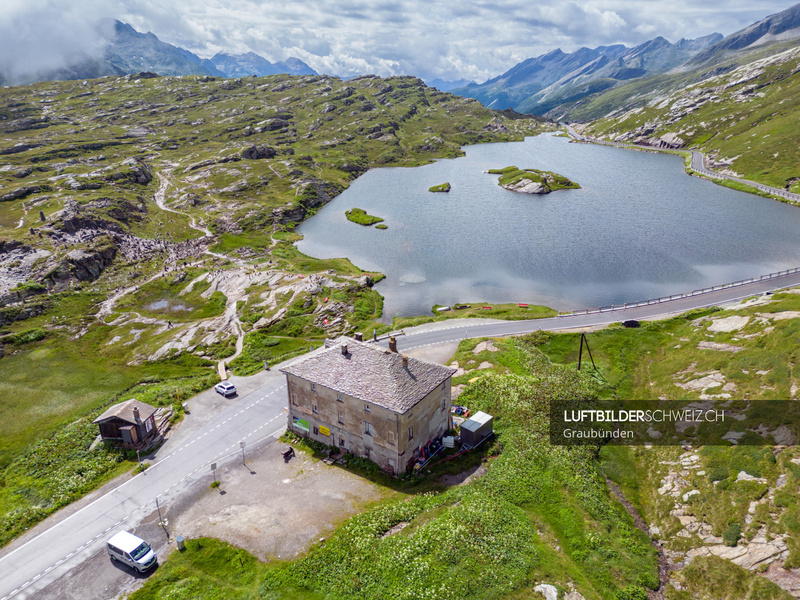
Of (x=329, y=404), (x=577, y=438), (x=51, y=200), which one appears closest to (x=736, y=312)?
(x=577, y=438)

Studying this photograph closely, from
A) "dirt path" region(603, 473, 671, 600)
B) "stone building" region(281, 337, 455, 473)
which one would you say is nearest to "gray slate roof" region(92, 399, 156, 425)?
"stone building" region(281, 337, 455, 473)

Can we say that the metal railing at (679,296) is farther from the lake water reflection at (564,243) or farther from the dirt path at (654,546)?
the dirt path at (654,546)

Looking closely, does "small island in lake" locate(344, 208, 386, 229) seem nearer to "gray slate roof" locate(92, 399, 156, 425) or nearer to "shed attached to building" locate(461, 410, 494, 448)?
"gray slate roof" locate(92, 399, 156, 425)

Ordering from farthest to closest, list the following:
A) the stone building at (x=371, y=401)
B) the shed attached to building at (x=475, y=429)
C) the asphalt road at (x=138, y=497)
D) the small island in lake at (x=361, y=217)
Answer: the small island in lake at (x=361, y=217)
the shed attached to building at (x=475, y=429)
the stone building at (x=371, y=401)
the asphalt road at (x=138, y=497)

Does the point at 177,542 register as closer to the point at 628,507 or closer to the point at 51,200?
the point at 628,507

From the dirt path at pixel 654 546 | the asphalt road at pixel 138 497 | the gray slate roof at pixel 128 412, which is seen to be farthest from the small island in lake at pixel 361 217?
the dirt path at pixel 654 546
